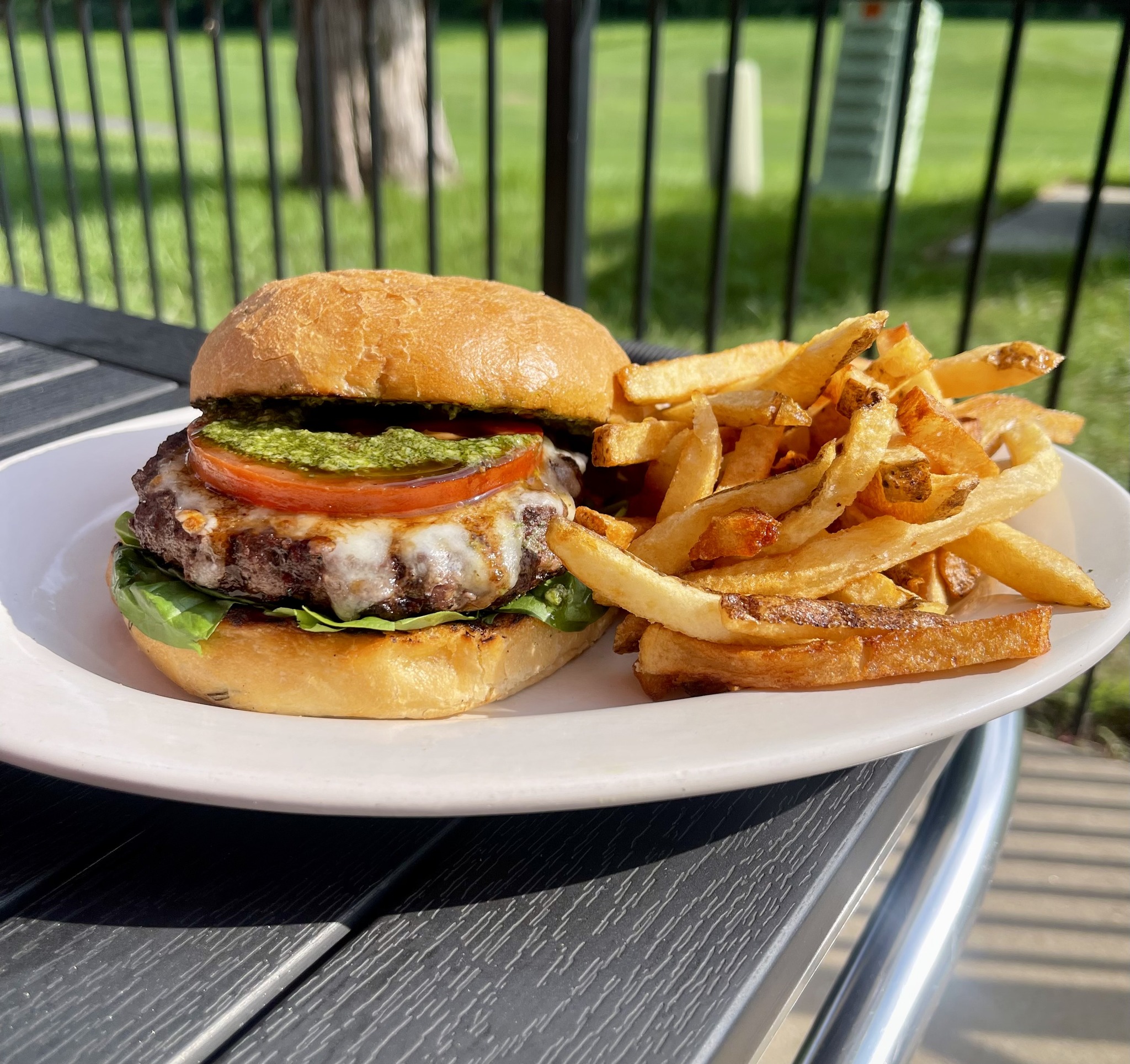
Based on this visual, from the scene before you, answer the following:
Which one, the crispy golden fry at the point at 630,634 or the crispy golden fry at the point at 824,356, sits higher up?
the crispy golden fry at the point at 824,356

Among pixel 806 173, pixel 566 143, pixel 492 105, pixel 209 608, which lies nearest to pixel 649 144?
pixel 566 143


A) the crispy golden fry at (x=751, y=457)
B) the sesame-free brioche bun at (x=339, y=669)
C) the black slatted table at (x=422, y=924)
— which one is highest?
the crispy golden fry at (x=751, y=457)

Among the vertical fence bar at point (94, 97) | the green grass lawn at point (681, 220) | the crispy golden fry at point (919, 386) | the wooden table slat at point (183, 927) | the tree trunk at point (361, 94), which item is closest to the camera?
the wooden table slat at point (183, 927)

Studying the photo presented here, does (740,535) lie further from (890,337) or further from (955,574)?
(890,337)

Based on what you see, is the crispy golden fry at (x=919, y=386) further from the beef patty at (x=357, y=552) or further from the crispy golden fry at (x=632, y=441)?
the beef patty at (x=357, y=552)

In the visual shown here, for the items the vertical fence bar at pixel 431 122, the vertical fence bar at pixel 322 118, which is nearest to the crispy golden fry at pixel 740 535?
the vertical fence bar at pixel 431 122

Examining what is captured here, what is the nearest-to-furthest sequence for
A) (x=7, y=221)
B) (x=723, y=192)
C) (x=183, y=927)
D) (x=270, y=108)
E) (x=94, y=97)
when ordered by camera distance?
(x=183, y=927) < (x=723, y=192) < (x=270, y=108) < (x=94, y=97) < (x=7, y=221)

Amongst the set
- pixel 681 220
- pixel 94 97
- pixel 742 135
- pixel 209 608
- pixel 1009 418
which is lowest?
pixel 681 220
